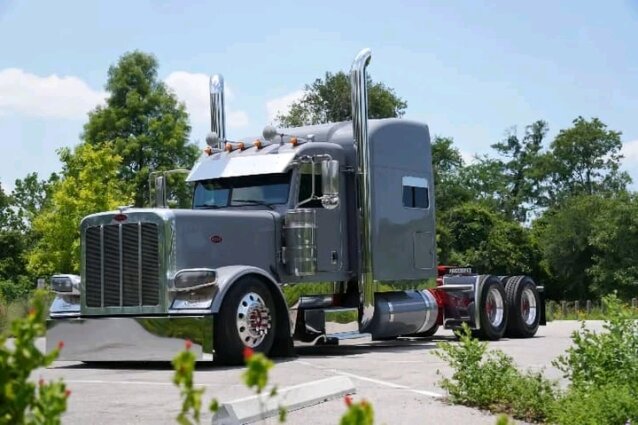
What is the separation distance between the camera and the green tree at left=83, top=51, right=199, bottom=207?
156 feet

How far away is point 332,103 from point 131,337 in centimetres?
3882

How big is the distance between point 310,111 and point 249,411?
145 ft

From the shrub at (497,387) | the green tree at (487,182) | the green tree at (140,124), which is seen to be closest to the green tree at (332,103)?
the green tree at (140,124)

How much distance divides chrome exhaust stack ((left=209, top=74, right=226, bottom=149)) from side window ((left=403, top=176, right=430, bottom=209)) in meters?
3.08

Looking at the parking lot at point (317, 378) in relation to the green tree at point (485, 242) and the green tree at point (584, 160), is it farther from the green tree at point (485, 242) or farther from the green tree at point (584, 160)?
the green tree at point (584, 160)

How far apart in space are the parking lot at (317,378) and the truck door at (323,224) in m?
Answer: 1.25

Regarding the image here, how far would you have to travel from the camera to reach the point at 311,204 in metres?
13.2

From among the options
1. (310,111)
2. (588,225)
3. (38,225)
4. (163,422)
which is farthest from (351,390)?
(588,225)

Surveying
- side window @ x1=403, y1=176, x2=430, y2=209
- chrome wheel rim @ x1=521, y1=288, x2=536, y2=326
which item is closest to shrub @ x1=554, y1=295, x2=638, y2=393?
side window @ x1=403, y1=176, x2=430, y2=209

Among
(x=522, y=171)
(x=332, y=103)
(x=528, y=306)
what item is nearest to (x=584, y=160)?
(x=522, y=171)

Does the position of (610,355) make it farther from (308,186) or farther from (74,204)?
(74,204)

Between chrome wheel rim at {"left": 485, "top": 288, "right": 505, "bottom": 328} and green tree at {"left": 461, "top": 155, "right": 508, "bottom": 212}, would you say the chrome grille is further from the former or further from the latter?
green tree at {"left": 461, "top": 155, "right": 508, "bottom": 212}

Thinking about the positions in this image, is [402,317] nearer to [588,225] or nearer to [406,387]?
[406,387]

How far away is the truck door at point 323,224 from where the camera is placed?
13156 millimetres
